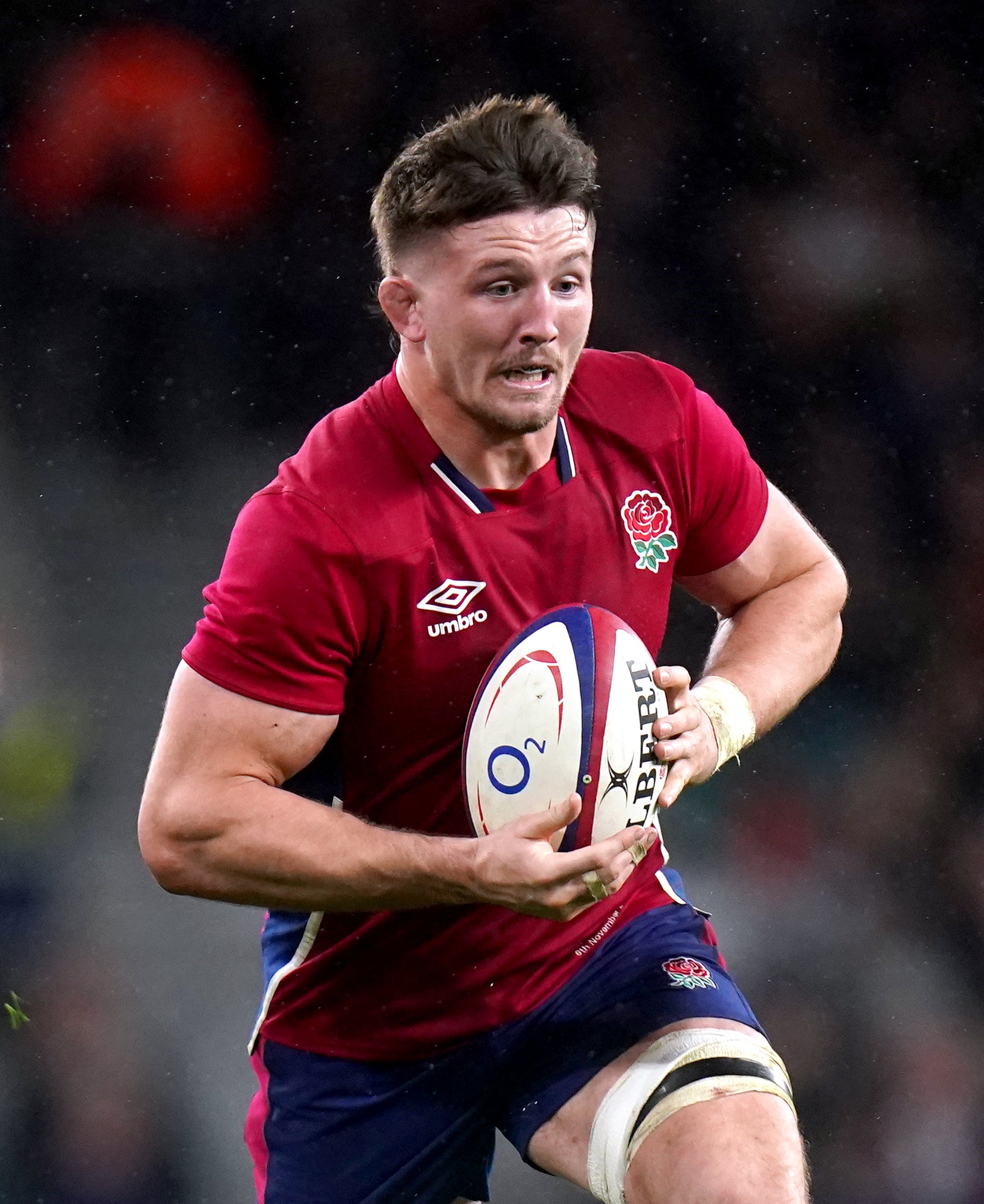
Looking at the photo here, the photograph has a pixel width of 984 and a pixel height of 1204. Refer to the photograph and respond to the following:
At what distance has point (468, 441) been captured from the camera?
6.55 feet

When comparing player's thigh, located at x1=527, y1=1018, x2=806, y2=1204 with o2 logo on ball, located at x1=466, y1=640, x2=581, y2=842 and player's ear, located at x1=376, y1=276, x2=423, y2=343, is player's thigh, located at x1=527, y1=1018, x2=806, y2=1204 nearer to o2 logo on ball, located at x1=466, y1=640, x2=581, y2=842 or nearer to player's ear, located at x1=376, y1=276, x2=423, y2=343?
o2 logo on ball, located at x1=466, y1=640, x2=581, y2=842

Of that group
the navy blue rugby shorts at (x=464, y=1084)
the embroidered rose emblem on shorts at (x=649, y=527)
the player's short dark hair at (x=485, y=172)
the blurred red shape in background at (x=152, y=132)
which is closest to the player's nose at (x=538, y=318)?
the player's short dark hair at (x=485, y=172)

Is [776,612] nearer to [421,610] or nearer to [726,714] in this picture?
[726,714]

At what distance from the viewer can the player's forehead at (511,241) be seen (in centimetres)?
190

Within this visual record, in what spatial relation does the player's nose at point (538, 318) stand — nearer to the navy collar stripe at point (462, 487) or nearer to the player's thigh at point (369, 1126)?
the navy collar stripe at point (462, 487)

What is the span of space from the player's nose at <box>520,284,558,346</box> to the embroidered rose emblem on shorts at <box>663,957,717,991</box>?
87 centimetres

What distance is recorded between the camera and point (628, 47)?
408cm

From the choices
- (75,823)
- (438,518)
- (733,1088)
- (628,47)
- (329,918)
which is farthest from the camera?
(628,47)

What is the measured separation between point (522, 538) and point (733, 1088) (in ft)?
2.45

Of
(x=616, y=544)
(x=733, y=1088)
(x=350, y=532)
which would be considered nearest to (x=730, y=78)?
(x=616, y=544)

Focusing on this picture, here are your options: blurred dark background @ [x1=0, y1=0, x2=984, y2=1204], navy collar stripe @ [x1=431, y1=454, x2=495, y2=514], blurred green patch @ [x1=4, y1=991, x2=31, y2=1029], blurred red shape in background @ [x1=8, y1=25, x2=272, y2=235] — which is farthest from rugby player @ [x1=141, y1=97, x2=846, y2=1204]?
blurred red shape in background @ [x1=8, y1=25, x2=272, y2=235]

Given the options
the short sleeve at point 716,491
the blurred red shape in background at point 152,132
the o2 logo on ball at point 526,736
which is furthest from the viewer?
the blurred red shape in background at point 152,132

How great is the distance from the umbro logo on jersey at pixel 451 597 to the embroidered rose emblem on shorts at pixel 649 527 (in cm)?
28

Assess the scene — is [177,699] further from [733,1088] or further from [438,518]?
[733,1088]
